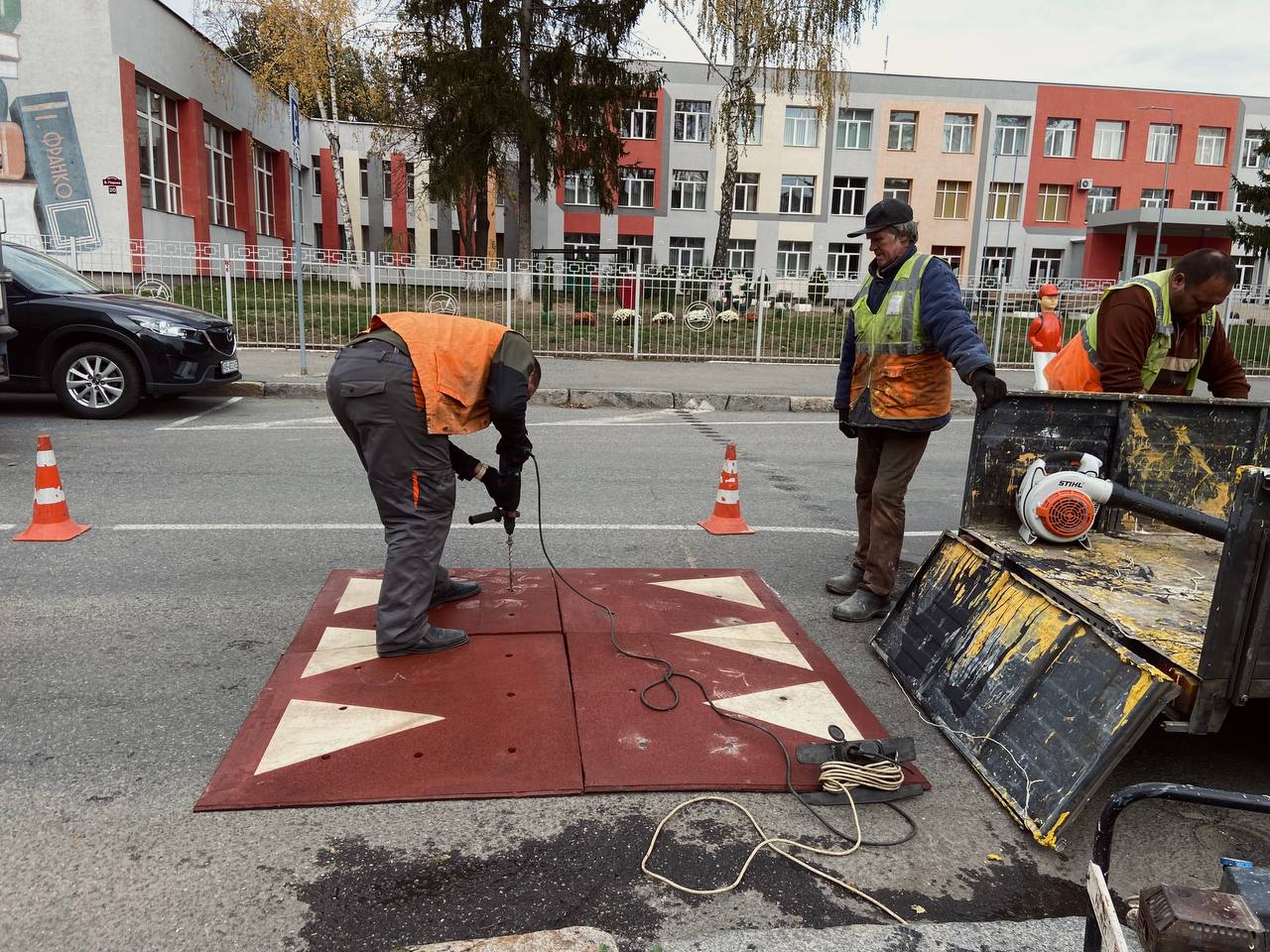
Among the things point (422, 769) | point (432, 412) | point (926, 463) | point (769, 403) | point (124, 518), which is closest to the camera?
point (422, 769)

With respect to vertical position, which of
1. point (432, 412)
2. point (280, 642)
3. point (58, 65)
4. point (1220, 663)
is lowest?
point (280, 642)

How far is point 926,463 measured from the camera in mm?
8977

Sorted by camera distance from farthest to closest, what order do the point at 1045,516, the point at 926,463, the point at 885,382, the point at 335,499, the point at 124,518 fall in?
the point at 926,463 < the point at 335,499 < the point at 124,518 < the point at 885,382 < the point at 1045,516

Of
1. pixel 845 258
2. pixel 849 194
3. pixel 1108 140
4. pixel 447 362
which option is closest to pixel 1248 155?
pixel 1108 140

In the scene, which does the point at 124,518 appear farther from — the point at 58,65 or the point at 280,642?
the point at 58,65

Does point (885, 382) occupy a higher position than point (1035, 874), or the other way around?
point (885, 382)

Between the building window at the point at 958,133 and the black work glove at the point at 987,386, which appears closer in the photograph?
the black work glove at the point at 987,386

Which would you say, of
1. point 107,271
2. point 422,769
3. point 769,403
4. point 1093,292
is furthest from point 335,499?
point 1093,292

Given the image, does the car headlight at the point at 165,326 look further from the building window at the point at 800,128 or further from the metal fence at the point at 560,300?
the building window at the point at 800,128

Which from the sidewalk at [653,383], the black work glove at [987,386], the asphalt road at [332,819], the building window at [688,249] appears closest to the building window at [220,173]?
the sidewalk at [653,383]

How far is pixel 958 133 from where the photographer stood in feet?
149

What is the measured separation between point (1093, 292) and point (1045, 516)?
18000mm

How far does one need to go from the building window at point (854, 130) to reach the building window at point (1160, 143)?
1498cm

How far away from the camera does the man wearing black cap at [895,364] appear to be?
4371mm
